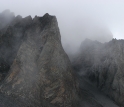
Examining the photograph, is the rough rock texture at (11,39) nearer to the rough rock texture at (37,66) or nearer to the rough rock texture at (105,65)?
the rough rock texture at (37,66)

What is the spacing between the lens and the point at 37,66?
68.2 m

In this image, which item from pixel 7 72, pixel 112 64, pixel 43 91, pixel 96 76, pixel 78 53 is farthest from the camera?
pixel 78 53

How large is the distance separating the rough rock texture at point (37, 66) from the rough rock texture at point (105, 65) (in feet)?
99.6

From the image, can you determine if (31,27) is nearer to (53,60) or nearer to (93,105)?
(53,60)

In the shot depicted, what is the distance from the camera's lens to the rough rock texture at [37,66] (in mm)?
61844

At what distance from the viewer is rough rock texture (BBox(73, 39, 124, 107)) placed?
328 feet

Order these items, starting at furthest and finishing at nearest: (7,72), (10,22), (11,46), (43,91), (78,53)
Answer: (78,53)
(10,22)
(11,46)
(7,72)
(43,91)

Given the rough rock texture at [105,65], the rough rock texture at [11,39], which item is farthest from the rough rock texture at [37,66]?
the rough rock texture at [105,65]

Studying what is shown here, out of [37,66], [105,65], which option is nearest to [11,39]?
[37,66]

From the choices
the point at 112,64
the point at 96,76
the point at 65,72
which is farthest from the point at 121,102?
the point at 65,72

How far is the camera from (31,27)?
A: 78.2m

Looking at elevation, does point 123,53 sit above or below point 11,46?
above

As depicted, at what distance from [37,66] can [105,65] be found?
174 ft

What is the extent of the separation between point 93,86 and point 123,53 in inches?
856
